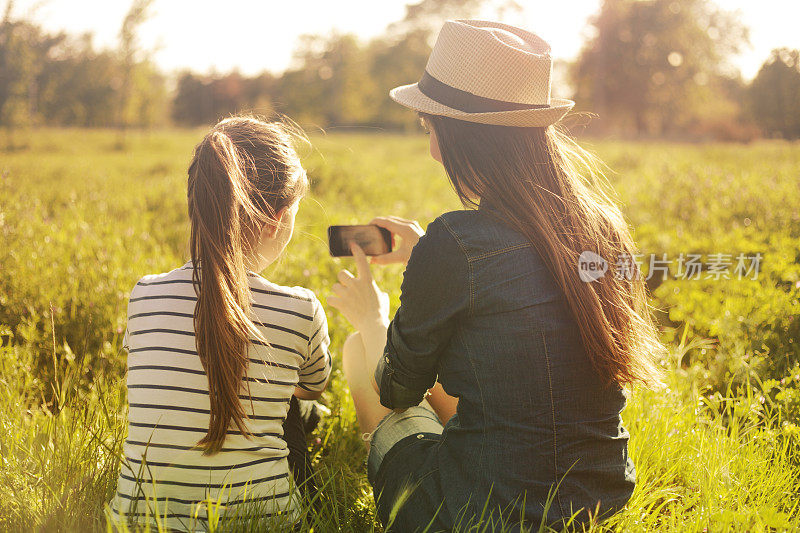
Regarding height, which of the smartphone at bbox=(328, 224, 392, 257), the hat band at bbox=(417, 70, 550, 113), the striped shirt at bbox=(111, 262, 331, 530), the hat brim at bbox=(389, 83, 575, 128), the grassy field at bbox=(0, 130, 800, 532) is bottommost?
the grassy field at bbox=(0, 130, 800, 532)

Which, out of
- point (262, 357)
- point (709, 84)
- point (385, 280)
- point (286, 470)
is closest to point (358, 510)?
point (286, 470)

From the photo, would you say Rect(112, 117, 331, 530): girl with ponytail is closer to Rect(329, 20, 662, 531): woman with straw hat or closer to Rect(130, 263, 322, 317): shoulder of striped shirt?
Rect(130, 263, 322, 317): shoulder of striped shirt

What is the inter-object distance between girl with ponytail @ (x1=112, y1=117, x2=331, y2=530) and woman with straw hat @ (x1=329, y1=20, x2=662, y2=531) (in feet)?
1.16

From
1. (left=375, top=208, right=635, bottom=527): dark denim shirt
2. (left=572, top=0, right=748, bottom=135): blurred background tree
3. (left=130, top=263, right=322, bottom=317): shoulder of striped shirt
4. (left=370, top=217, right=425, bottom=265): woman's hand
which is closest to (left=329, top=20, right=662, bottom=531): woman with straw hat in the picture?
(left=375, top=208, right=635, bottom=527): dark denim shirt

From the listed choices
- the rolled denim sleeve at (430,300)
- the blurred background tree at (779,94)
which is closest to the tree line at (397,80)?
the blurred background tree at (779,94)

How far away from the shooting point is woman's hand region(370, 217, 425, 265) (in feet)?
7.54

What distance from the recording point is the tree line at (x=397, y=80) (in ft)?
13.1

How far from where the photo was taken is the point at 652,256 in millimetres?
4953

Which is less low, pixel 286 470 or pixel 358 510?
pixel 286 470

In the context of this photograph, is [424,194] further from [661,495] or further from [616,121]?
[616,121]

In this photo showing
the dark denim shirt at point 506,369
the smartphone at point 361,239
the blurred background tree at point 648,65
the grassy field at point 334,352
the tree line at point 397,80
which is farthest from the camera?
the blurred background tree at point 648,65

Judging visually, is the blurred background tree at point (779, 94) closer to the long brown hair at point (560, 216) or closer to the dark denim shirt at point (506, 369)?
the long brown hair at point (560, 216)

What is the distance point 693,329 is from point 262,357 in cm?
302

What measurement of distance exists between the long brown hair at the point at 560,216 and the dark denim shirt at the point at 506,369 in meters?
0.05
